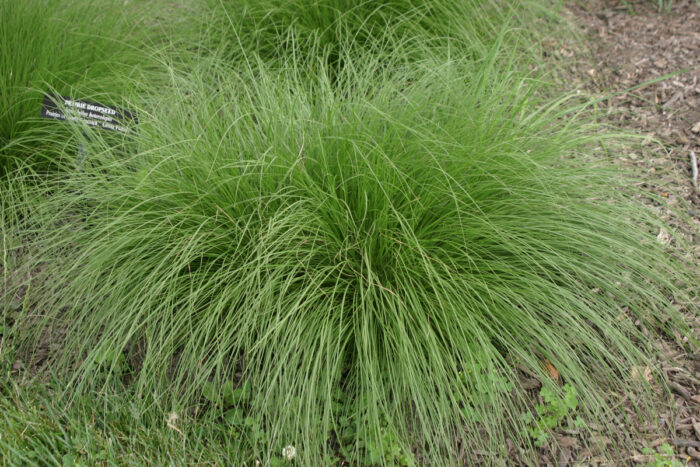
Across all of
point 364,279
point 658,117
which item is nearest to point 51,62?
point 364,279

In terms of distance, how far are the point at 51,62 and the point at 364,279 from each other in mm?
2299

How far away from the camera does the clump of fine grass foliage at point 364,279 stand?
2.00 m

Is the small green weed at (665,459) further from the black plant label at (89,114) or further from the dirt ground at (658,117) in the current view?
the black plant label at (89,114)

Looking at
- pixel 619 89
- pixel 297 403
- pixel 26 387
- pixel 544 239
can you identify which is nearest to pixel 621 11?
pixel 619 89

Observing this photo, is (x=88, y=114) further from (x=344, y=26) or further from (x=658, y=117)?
Result: (x=658, y=117)

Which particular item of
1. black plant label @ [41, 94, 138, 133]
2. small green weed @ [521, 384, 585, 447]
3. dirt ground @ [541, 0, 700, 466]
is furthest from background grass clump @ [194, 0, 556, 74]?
small green weed @ [521, 384, 585, 447]

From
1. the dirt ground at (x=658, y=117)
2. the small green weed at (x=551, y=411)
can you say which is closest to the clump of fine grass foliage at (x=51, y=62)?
the small green weed at (x=551, y=411)

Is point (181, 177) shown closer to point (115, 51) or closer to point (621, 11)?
point (115, 51)

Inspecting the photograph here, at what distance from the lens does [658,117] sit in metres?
3.55

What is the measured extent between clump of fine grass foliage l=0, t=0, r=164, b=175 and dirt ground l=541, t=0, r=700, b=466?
2.71 meters

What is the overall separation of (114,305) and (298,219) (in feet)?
2.71

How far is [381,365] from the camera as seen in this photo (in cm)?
215

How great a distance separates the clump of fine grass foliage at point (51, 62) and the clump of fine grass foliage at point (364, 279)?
64cm

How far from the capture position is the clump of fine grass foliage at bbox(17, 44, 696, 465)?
2002 mm
